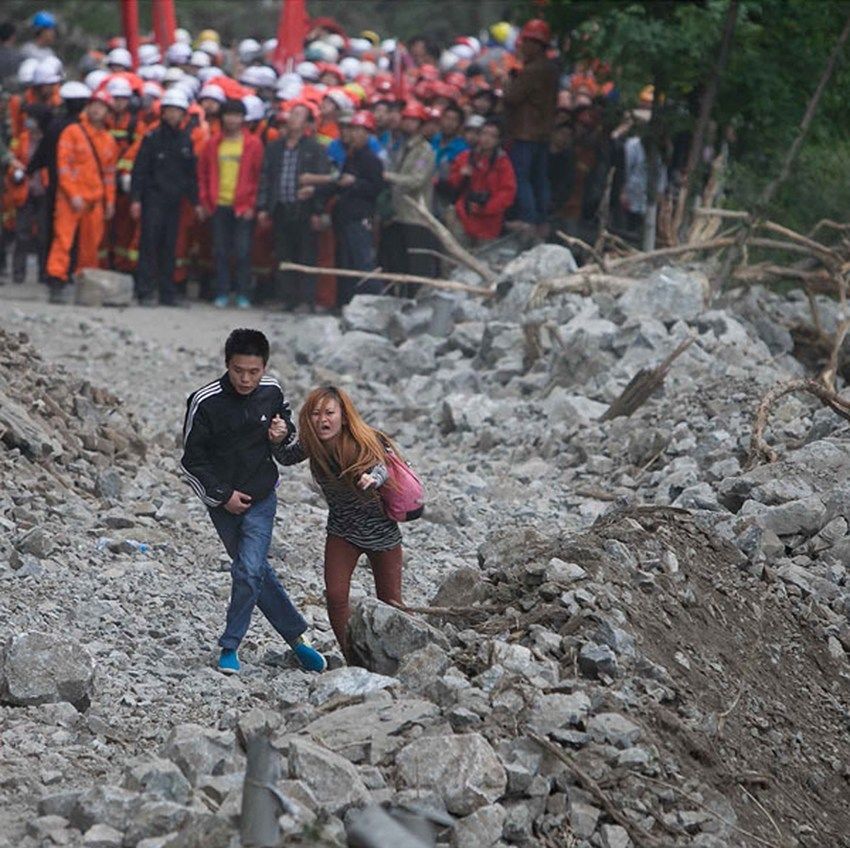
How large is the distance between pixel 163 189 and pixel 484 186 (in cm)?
295

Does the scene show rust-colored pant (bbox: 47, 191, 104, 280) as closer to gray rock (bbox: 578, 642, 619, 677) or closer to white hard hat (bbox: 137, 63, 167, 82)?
white hard hat (bbox: 137, 63, 167, 82)

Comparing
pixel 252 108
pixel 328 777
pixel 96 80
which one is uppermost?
pixel 328 777

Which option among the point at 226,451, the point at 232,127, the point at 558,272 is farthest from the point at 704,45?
the point at 226,451

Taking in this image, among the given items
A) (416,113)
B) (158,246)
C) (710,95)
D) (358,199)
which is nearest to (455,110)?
(416,113)

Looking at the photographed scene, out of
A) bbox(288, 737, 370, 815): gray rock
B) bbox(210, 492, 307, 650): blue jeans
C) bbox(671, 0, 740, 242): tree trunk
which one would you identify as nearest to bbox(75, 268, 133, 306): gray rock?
bbox(671, 0, 740, 242): tree trunk

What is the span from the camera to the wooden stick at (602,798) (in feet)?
18.9

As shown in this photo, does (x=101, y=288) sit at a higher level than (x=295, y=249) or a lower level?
lower

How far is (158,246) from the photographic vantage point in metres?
17.9

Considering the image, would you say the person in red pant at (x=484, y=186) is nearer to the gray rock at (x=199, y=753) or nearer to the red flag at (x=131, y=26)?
the red flag at (x=131, y=26)

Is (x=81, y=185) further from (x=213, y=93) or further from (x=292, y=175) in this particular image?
(x=292, y=175)

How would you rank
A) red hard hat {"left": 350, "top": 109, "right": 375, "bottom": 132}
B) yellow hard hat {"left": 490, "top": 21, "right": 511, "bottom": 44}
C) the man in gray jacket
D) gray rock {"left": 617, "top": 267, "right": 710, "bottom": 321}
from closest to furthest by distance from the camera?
gray rock {"left": 617, "top": 267, "right": 710, "bottom": 321} → red hard hat {"left": 350, "top": 109, "right": 375, "bottom": 132} → the man in gray jacket → yellow hard hat {"left": 490, "top": 21, "right": 511, "bottom": 44}

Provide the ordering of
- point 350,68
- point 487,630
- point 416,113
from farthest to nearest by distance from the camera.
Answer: point 350,68, point 416,113, point 487,630

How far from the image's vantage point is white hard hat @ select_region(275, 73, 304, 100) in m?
19.3

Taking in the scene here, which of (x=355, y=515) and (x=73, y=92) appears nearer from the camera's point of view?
(x=355, y=515)
